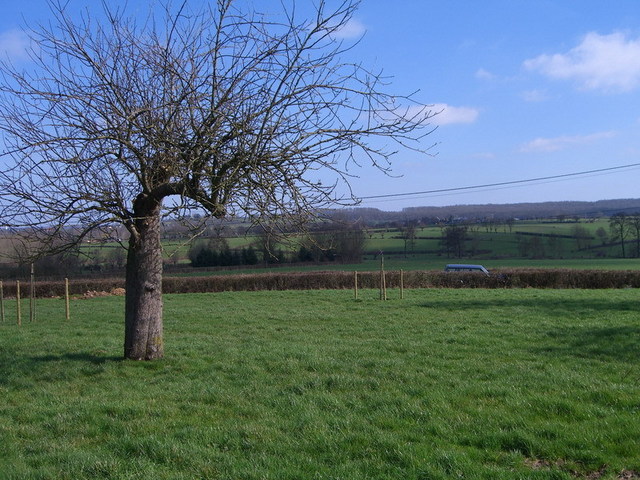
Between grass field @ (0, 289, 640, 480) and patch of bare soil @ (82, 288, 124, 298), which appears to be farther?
patch of bare soil @ (82, 288, 124, 298)

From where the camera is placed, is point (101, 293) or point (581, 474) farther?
point (101, 293)

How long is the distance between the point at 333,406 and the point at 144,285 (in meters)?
3.95

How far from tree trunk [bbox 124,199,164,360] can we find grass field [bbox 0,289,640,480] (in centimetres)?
37

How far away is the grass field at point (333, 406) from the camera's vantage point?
459 centimetres

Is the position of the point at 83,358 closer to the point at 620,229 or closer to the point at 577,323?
the point at 577,323

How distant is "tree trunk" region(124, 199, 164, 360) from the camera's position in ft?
28.7

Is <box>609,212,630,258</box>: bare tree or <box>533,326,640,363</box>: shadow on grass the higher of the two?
<box>609,212,630,258</box>: bare tree

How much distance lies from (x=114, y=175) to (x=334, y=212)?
3.38 meters

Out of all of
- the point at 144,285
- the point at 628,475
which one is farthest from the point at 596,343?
the point at 144,285

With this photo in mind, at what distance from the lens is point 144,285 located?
8.74m

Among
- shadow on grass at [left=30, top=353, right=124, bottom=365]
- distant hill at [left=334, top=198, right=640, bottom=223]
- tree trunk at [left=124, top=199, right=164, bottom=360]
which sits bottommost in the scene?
shadow on grass at [left=30, top=353, right=124, bottom=365]

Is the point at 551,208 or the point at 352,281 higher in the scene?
the point at 551,208

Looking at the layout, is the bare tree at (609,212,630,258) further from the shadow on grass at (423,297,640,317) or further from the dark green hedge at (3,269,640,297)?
the shadow on grass at (423,297,640,317)

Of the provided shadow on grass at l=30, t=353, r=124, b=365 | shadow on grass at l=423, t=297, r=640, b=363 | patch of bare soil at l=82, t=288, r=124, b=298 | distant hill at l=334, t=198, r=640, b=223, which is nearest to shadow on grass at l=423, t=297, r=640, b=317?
shadow on grass at l=423, t=297, r=640, b=363
